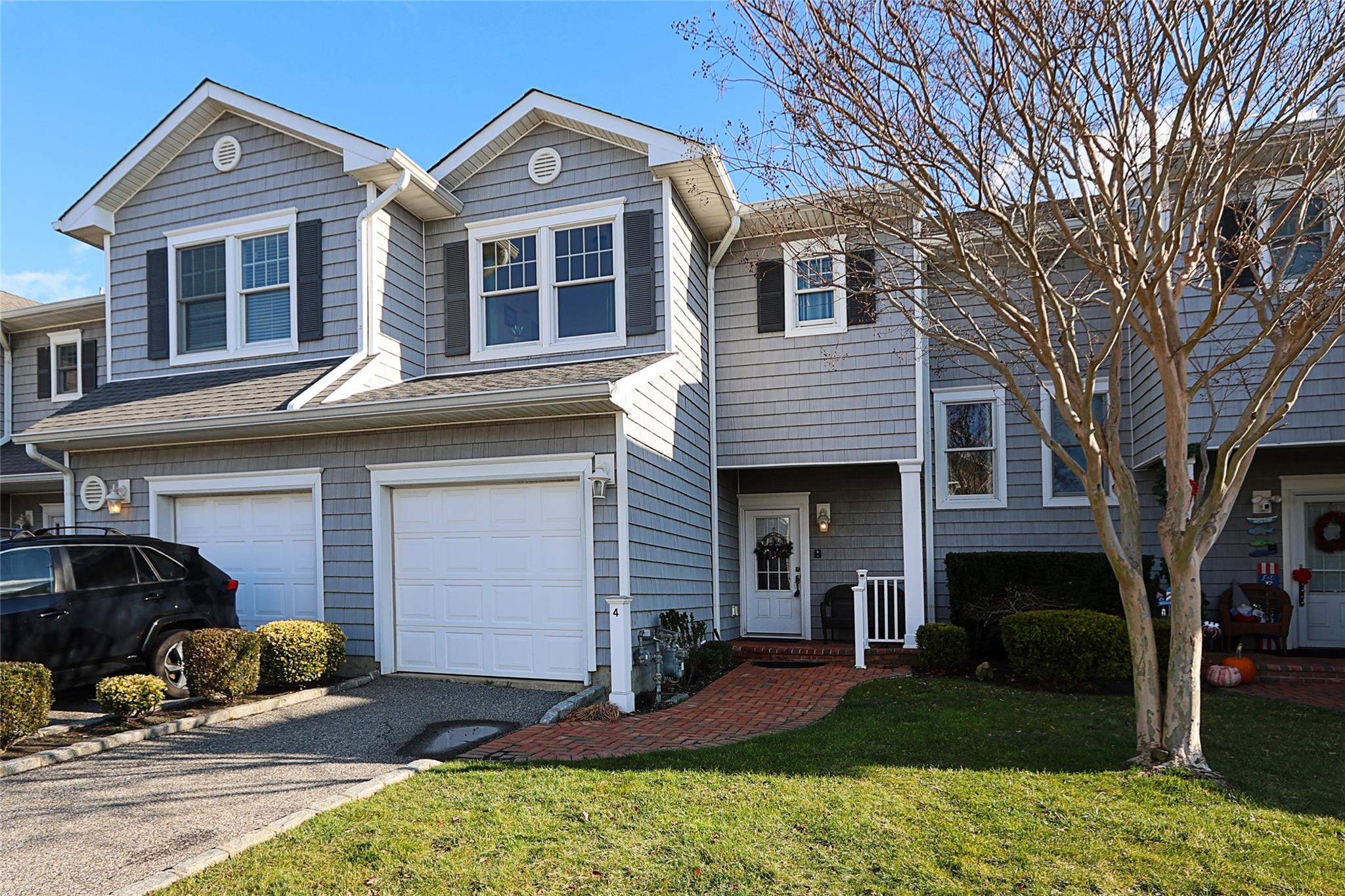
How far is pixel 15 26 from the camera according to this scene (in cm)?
690

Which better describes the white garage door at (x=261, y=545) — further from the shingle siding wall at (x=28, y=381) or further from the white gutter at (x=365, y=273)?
the shingle siding wall at (x=28, y=381)

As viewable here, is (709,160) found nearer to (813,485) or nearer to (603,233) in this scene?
(603,233)

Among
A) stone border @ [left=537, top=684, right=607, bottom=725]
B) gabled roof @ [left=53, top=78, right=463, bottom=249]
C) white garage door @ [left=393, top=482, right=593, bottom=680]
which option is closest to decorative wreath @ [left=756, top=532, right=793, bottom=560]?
white garage door @ [left=393, top=482, right=593, bottom=680]

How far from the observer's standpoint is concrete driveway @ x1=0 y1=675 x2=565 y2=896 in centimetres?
414

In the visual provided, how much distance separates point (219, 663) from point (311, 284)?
4.79 m

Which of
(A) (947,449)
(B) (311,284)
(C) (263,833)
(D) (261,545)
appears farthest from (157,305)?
(A) (947,449)

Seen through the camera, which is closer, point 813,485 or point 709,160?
point 709,160

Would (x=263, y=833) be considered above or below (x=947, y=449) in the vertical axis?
below

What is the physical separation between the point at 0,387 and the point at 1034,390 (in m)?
16.9

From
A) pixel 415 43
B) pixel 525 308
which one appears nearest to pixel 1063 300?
pixel 525 308

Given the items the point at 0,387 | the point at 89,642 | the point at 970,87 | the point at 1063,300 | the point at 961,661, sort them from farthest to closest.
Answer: the point at 0,387 → the point at 961,661 → the point at 89,642 → the point at 1063,300 → the point at 970,87

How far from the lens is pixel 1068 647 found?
8242mm

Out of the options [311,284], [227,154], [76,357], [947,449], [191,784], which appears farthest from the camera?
[76,357]

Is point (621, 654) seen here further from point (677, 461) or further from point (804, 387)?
point (804, 387)
